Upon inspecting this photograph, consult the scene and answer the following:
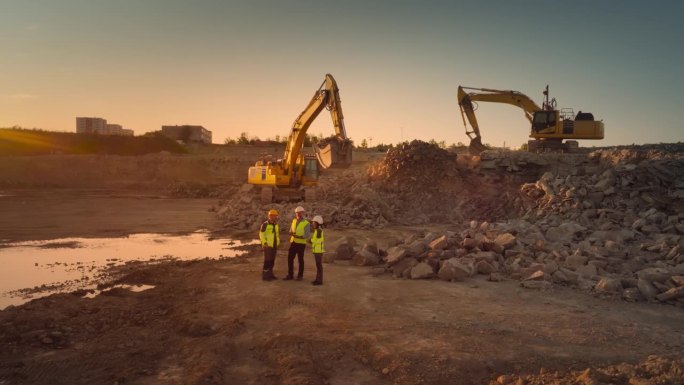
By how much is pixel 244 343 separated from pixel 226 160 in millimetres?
35818

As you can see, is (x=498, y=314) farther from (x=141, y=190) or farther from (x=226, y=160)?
(x=226, y=160)

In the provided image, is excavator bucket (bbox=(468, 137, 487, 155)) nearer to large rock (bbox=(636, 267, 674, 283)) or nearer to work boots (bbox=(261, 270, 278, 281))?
large rock (bbox=(636, 267, 674, 283))

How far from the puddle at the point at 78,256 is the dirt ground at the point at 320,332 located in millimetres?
1121

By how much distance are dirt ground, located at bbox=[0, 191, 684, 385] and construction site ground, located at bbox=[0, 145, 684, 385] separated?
0.07 ft

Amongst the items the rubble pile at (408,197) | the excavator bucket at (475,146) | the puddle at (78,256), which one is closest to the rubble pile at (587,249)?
the rubble pile at (408,197)

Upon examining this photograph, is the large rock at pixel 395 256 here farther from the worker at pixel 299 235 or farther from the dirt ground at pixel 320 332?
the worker at pixel 299 235

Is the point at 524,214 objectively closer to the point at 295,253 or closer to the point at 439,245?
the point at 439,245

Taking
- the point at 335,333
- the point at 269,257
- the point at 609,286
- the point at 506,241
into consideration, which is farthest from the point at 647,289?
the point at 269,257

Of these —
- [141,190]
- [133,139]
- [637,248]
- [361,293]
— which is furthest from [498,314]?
[133,139]

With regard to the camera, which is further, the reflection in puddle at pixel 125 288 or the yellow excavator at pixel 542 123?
the yellow excavator at pixel 542 123

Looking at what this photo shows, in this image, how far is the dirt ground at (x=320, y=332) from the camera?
5.03 metres

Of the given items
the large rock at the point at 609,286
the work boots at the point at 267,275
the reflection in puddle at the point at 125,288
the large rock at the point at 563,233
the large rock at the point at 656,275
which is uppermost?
the large rock at the point at 563,233

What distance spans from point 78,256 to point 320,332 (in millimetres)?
8035

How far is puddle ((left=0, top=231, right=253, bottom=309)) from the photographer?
28.5ft
